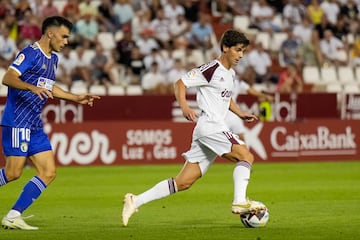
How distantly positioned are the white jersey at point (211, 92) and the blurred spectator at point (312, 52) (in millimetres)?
17955

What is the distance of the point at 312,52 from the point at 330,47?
578 mm

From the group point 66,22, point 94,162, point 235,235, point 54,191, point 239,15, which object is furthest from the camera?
point 239,15

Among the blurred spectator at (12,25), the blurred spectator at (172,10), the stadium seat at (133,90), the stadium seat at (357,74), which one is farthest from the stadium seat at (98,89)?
the stadium seat at (357,74)

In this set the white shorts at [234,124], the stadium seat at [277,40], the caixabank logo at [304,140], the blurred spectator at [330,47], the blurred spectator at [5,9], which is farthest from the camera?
the blurred spectator at [330,47]

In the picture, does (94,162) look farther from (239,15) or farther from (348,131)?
(239,15)

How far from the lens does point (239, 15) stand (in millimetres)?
30938

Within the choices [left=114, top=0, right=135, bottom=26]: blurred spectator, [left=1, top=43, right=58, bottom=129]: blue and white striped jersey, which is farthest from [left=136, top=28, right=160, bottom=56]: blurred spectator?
[left=1, top=43, right=58, bottom=129]: blue and white striped jersey

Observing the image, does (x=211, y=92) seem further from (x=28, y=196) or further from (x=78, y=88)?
(x=78, y=88)

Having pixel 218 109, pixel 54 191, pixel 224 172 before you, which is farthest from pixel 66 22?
pixel 224 172

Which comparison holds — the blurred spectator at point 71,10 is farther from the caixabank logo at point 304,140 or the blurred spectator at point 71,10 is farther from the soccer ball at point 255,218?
the soccer ball at point 255,218

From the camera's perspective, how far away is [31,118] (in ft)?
39.7

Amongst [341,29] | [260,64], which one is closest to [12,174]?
[260,64]

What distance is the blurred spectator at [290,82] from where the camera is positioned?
27.6 metres

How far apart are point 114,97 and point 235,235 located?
13975 millimetres
